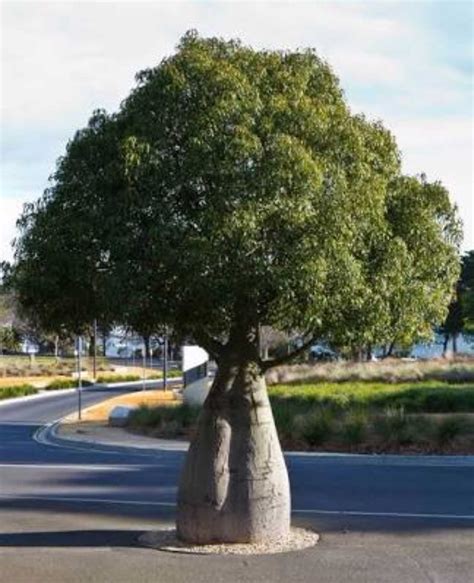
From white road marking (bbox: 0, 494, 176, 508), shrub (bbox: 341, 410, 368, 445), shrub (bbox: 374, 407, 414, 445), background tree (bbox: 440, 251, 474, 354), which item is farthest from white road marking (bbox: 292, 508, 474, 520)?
background tree (bbox: 440, 251, 474, 354)

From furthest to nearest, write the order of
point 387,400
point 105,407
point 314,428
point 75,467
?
point 105,407 < point 387,400 < point 314,428 < point 75,467

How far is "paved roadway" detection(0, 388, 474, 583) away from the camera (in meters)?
7.92

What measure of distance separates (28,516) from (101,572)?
13.1ft

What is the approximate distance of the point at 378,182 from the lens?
8570 mm

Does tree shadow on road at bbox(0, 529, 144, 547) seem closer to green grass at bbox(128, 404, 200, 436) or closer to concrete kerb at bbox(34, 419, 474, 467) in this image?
concrete kerb at bbox(34, 419, 474, 467)

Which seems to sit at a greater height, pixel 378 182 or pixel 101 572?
pixel 378 182

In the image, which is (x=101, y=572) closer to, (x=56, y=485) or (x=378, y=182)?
(x=378, y=182)

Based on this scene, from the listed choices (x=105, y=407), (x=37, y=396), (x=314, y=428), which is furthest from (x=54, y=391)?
(x=314, y=428)

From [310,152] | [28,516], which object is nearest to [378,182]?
[310,152]

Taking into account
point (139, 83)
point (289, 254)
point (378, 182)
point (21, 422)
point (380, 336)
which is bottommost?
point (21, 422)

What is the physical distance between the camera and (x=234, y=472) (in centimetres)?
865

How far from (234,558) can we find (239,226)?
2.63m

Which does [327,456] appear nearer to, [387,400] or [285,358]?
[387,400]

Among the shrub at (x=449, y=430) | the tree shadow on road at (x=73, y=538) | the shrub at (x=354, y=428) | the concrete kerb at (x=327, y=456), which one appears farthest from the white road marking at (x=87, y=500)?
the shrub at (x=449, y=430)
